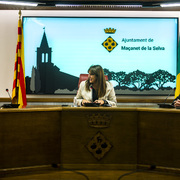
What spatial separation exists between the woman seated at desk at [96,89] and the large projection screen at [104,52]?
144cm

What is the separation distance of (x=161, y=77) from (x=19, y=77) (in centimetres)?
269

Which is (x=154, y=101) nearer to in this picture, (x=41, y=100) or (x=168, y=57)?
(x=168, y=57)

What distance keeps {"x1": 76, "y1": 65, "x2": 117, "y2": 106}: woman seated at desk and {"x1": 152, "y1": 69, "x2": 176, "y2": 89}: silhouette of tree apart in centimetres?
175

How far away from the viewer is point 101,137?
2662 mm

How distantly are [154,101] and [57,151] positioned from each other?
2.81m

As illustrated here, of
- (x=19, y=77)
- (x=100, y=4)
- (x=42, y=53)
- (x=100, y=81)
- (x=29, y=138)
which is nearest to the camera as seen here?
(x=29, y=138)

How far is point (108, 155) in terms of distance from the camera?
267cm

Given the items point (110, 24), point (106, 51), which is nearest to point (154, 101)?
point (106, 51)

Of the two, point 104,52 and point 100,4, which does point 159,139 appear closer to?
point 104,52

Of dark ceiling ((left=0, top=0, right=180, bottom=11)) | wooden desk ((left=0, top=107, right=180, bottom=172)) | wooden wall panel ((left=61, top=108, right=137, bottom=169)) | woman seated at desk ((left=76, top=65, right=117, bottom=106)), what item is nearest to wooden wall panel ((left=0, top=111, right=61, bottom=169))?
wooden desk ((left=0, top=107, right=180, bottom=172))

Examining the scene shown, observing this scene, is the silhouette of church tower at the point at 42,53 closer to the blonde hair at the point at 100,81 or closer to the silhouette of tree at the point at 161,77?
the blonde hair at the point at 100,81

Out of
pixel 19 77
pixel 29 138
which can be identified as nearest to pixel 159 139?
pixel 29 138

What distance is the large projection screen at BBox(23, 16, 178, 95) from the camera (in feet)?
16.0

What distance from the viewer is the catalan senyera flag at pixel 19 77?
4.45 meters
